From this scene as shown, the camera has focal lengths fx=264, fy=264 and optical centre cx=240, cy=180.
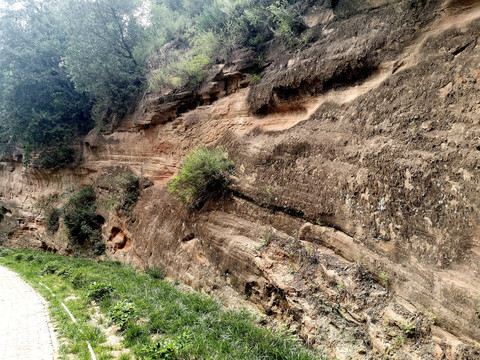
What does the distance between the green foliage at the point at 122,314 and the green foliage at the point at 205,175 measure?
3.32 metres

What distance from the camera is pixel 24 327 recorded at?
5500mm

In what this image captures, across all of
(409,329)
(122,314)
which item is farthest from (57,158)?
(409,329)

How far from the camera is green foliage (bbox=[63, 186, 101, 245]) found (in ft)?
40.4

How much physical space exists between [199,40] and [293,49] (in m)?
3.89

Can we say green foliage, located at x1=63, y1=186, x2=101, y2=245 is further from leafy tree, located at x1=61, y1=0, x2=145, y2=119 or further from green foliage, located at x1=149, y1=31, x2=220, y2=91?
green foliage, located at x1=149, y1=31, x2=220, y2=91

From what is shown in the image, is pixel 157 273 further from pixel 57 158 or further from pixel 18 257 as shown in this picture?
pixel 57 158

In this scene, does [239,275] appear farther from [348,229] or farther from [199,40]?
[199,40]

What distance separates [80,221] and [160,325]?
9.85 metres

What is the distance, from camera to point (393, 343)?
375cm

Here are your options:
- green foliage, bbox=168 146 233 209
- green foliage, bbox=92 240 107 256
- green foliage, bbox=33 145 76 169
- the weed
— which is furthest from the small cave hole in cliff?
the weed

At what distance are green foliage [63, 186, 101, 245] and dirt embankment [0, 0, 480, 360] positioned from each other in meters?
5.84

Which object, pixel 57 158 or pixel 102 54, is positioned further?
pixel 57 158

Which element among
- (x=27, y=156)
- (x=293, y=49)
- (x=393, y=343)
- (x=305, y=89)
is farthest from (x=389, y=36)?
(x=27, y=156)

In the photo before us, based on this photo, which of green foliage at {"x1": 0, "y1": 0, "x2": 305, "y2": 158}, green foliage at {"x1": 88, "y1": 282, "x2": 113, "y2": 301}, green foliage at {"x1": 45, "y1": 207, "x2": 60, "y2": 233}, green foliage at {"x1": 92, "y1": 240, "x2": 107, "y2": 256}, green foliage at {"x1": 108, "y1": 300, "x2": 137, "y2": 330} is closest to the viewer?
green foliage at {"x1": 108, "y1": 300, "x2": 137, "y2": 330}
